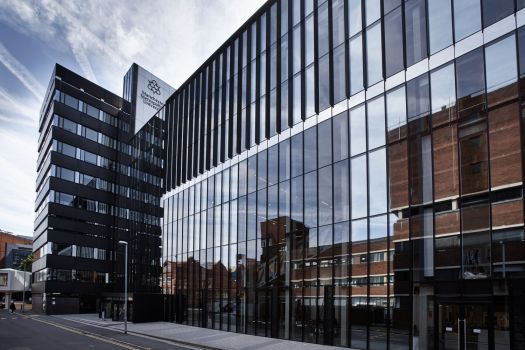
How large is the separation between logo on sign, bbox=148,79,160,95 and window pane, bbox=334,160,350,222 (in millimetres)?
44568

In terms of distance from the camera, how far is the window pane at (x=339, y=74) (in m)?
26.9

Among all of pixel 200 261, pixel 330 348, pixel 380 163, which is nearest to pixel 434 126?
pixel 380 163

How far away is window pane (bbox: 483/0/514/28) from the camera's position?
749 inches

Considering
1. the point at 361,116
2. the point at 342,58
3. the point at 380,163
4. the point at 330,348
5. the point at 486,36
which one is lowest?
the point at 330,348

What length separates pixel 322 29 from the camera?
28.7m

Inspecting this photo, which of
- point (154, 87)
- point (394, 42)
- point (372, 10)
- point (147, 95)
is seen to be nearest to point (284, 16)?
point (372, 10)

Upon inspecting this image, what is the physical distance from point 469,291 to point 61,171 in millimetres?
65441

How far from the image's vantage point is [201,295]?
41.2 metres

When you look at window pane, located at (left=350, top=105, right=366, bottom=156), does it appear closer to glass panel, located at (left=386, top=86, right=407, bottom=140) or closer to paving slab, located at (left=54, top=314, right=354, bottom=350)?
glass panel, located at (left=386, top=86, right=407, bottom=140)

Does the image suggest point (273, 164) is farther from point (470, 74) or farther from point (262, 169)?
point (470, 74)

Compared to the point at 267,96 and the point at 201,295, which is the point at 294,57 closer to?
the point at 267,96

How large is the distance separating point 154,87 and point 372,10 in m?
45.8

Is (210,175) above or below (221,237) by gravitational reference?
above

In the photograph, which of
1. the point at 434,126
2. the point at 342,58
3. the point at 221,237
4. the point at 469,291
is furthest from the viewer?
the point at 221,237
